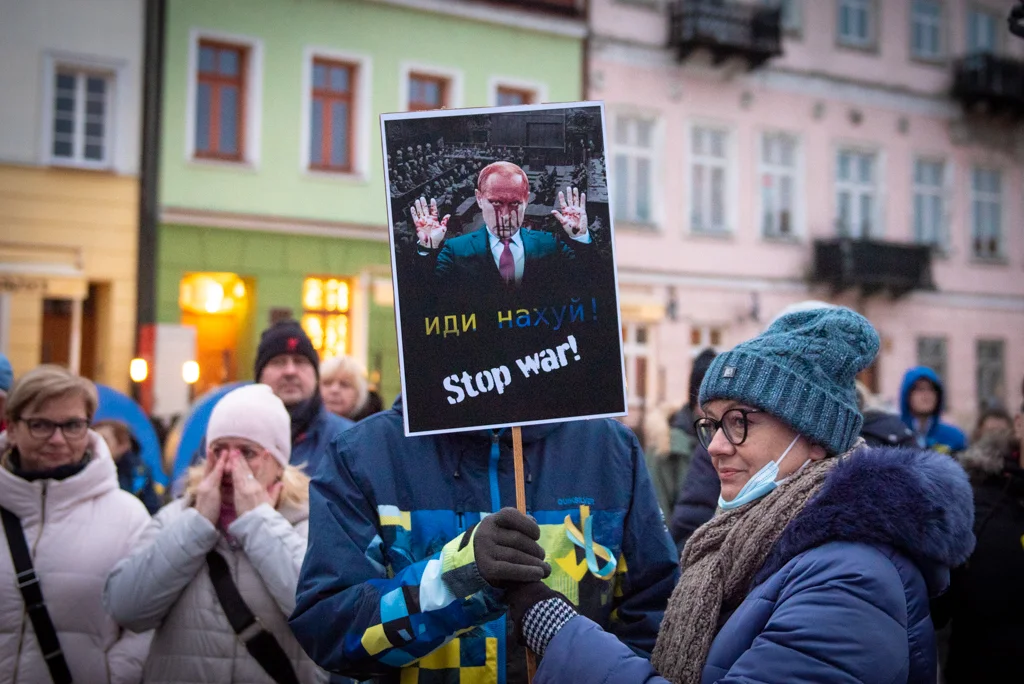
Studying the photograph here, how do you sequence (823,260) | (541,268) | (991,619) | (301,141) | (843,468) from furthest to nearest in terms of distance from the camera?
(823,260), (301,141), (991,619), (541,268), (843,468)

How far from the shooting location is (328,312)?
1617 centimetres

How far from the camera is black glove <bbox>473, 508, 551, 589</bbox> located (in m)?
2.15

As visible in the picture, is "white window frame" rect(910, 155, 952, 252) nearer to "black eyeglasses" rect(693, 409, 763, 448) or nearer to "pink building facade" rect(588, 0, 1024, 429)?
"pink building facade" rect(588, 0, 1024, 429)

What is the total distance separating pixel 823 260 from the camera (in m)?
20.1

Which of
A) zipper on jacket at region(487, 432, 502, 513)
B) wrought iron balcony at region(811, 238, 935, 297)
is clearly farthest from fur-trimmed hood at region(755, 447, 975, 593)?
wrought iron balcony at region(811, 238, 935, 297)

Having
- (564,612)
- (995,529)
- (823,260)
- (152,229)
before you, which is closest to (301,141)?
(152,229)

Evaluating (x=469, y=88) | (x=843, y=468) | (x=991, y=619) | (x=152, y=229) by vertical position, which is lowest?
(x=991, y=619)

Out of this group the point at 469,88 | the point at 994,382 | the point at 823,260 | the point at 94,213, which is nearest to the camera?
the point at 94,213

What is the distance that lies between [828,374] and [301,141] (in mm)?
14283

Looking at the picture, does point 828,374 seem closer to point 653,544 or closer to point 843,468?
point 843,468

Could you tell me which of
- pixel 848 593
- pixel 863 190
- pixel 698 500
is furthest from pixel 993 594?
pixel 863 190

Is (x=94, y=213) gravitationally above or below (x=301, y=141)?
below

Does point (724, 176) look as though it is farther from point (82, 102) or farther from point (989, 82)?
point (82, 102)

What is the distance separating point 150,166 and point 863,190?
13237 mm
